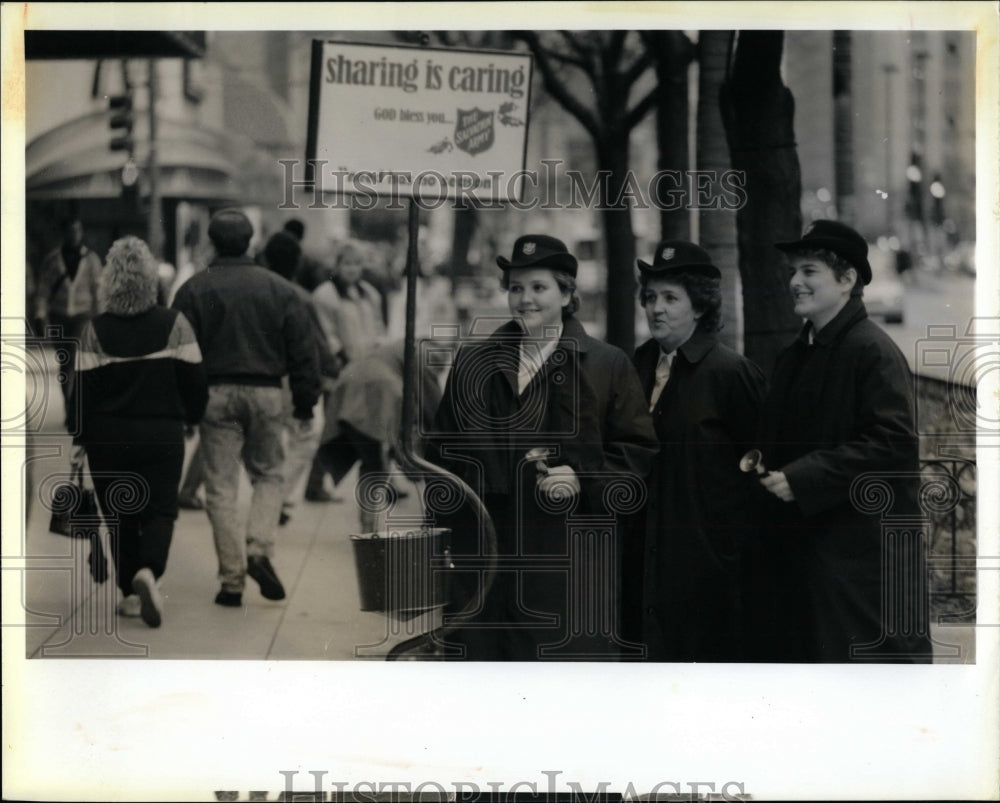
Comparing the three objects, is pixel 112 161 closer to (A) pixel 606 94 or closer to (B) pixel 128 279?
(B) pixel 128 279

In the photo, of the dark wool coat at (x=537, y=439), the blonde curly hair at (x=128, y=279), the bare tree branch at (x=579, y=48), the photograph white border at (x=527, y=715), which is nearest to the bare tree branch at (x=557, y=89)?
the bare tree branch at (x=579, y=48)

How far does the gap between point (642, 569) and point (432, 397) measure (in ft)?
3.68

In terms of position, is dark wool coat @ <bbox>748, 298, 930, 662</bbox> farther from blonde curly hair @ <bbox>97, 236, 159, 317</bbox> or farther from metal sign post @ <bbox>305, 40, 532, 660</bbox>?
blonde curly hair @ <bbox>97, 236, 159, 317</bbox>

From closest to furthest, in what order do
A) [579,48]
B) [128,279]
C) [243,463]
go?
1. [579,48]
2. [128,279]
3. [243,463]

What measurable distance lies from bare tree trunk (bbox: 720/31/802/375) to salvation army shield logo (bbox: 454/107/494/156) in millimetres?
1021

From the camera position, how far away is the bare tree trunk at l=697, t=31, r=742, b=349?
566cm

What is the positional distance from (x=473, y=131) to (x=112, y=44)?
152cm

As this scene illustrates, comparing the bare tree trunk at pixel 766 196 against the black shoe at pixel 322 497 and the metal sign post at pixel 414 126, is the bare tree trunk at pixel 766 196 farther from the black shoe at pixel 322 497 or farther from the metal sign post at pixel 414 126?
the black shoe at pixel 322 497

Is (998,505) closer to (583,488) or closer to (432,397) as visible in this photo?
(583,488)

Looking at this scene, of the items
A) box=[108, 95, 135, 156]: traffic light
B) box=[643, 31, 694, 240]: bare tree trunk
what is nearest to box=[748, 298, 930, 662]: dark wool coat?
box=[643, 31, 694, 240]: bare tree trunk

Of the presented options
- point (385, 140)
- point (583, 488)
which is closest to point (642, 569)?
point (583, 488)

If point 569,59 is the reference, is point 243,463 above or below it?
below

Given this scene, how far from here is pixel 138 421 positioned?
5816 millimetres

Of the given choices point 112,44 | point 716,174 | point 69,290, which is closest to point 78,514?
point 69,290
